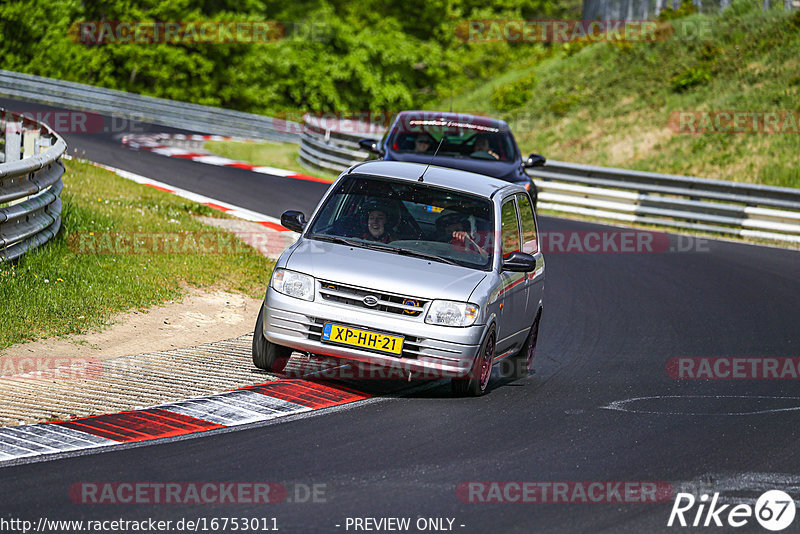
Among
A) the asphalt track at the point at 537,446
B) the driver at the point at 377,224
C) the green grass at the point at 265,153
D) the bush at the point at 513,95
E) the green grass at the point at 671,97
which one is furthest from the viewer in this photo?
the bush at the point at 513,95

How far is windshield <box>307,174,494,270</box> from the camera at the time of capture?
9.13m

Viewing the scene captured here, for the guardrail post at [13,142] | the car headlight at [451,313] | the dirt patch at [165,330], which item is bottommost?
the dirt patch at [165,330]

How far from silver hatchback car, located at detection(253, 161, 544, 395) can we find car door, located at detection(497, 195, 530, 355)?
0.02 m

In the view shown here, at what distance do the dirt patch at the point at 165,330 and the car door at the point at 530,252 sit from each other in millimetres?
2888

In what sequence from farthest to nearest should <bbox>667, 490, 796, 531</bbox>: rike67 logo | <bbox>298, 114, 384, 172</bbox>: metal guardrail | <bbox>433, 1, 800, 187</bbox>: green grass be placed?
<bbox>433, 1, 800, 187</bbox>: green grass < <bbox>298, 114, 384, 172</bbox>: metal guardrail < <bbox>667, 490, 796, 531</bbox>: rike67 logo

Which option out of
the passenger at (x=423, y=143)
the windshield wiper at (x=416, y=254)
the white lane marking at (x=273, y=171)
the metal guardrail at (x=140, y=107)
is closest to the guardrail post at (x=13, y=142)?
the passenger at (x=423, y=143)

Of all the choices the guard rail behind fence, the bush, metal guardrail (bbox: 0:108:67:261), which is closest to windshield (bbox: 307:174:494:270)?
metal guardrail (bbox: 0:108:67:261)

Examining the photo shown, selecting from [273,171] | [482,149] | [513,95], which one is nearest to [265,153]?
[273,171]

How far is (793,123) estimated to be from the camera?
3186cm

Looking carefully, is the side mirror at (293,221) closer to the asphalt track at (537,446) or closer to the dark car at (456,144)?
the asphalt track at (537,446)

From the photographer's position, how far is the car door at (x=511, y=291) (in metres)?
9.21

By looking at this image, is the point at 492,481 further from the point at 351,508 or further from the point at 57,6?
the point at 57,6

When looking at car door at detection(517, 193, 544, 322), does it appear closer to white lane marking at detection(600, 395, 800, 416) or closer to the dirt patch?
white lane marking at detection(600, 395, 800, 416)

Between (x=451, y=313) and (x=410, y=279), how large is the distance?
392 millimetres
